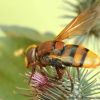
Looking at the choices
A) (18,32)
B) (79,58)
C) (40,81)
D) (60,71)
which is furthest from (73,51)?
(18,32)

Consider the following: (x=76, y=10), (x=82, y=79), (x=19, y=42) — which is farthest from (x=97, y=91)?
(x=19, y=42)

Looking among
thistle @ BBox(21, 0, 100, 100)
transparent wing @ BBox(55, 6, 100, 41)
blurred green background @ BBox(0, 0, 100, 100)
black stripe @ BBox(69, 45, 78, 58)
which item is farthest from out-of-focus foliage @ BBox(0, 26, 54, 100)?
black stripe @ BBox(69, 45, 78, 58)

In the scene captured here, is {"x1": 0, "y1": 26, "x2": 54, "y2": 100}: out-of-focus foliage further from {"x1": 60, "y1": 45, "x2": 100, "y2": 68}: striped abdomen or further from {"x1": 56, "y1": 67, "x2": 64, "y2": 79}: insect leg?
{"x1": 60, "y1": 45, "x2": 100, "y2": 68}: striped abdomen

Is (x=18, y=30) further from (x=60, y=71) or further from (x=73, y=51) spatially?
(x=73, y=51)

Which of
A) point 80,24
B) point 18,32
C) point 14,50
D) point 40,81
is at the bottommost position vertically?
point 40,81

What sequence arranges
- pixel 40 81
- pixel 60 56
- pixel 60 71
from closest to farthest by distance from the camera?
1. pixel 60 56
2. pixel 60 71
3. pixel 40 81

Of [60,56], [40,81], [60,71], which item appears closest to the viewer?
[60,56]

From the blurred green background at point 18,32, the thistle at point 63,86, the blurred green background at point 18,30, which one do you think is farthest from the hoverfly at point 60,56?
the blurred green background at point 18,32

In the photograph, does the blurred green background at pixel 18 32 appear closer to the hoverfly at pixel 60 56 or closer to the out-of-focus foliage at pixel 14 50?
the out-of-focus foliage at pixel 14 50
